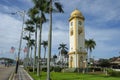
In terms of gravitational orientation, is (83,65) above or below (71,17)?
below

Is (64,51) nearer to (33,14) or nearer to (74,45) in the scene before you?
(74,45)

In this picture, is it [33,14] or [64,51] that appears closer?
[33,14]

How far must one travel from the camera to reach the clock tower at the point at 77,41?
231 feet

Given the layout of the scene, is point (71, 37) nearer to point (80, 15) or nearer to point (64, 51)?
point (80, 15)

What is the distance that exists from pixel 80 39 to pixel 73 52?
16.6 ft

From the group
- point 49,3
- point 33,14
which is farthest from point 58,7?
point 33,14

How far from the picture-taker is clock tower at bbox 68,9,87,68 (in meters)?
70.5

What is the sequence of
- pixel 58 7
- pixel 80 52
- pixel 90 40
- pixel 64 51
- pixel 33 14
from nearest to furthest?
pixel 58 7
pixel 33 14
pixel 80 52
pixel 90 40
pixel 64 51

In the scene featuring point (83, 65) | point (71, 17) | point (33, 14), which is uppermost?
point (71, 17)

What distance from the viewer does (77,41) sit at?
7219 centimetres

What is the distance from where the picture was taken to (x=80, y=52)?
232ft

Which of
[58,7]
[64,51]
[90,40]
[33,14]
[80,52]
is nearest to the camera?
[58,7]

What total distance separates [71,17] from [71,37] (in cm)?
624

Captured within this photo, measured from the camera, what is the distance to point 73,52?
234ft
